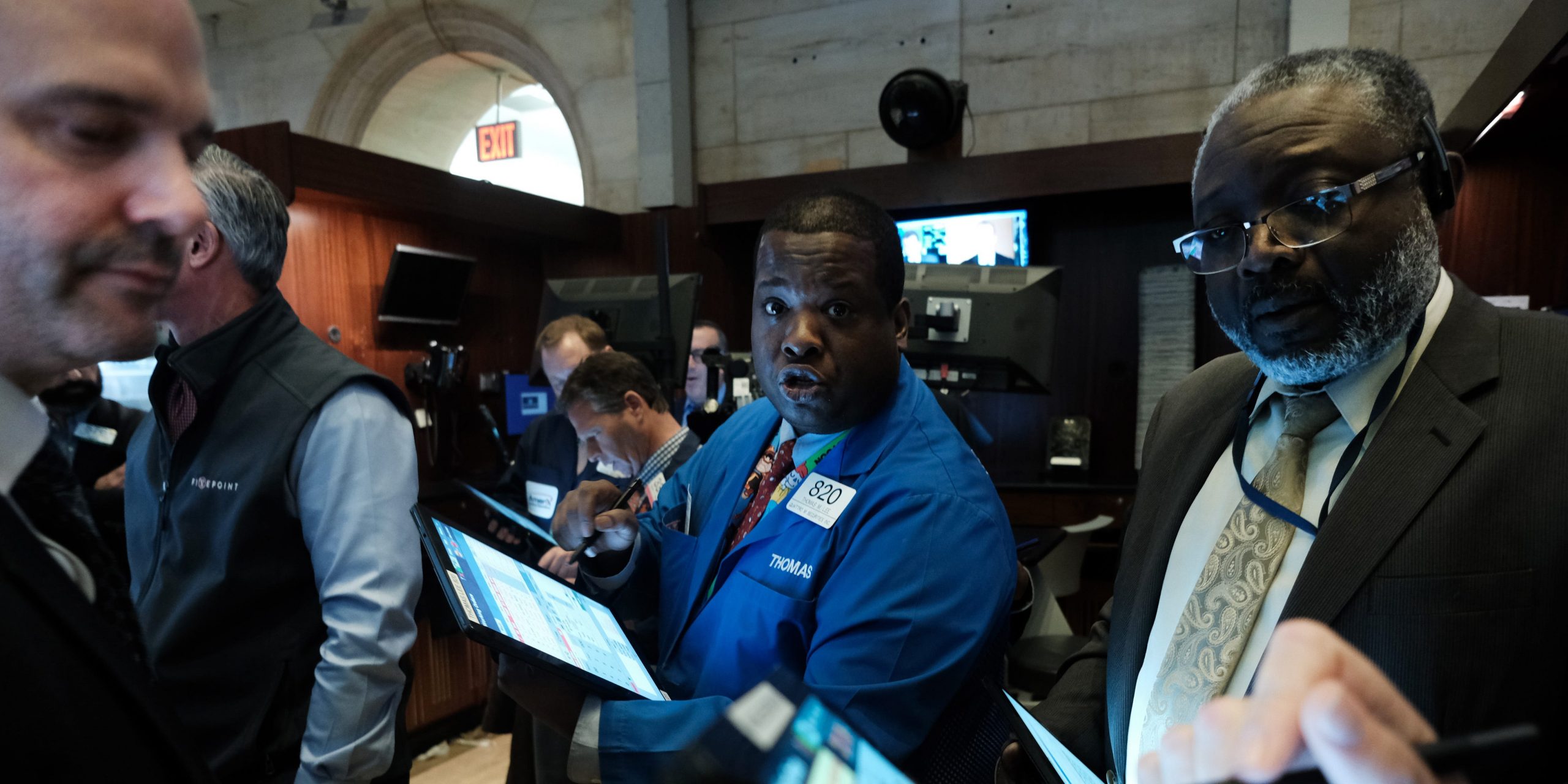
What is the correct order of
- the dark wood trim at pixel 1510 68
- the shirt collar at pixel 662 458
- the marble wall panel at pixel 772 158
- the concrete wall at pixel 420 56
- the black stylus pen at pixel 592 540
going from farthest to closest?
the concrete wall at pixel 420 56 < the marble wall panel at pixel 772 158 < the shirt collar at pixel 662 458 < the dark wood trim at pixel 1510 68 < the black stylus pen at pixel 592 540

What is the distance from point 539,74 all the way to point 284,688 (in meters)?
5.89

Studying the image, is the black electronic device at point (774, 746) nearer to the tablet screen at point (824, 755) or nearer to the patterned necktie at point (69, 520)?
the tablet screen at point (824, 755)

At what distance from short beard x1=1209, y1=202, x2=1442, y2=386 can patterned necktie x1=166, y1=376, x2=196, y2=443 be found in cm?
172

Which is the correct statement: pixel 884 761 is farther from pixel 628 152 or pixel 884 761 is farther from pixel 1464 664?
pixel 628 152

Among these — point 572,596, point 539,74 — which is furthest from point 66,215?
point 539,74

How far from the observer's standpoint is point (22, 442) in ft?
1.86

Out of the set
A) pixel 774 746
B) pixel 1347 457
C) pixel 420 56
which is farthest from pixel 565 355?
pixel 420 56

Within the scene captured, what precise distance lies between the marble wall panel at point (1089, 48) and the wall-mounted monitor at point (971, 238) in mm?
823

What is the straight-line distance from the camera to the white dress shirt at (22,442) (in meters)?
0.56

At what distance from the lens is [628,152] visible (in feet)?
19.7

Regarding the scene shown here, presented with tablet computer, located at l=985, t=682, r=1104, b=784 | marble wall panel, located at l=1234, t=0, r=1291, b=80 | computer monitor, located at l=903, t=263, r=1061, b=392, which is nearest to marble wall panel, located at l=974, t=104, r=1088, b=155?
marble wall panel, located at l=1234, t=0, r=1291, b=80

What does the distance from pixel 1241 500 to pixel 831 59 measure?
201 inches

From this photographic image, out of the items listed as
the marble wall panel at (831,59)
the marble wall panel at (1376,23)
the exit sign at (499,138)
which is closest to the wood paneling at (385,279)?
the marble wall panel at (831,59)

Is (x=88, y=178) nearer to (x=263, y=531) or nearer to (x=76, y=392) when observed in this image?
(x=263, y=531)
